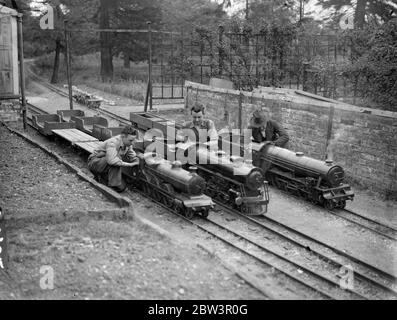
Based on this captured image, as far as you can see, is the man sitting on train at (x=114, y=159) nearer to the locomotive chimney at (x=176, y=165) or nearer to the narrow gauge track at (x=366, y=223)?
the locomotive chimney at (x=176, y=165)

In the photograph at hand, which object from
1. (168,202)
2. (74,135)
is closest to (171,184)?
(168,202)

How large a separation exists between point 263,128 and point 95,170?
4.91 metres

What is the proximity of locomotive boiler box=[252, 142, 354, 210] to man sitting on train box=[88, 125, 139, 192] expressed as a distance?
3.47 meters

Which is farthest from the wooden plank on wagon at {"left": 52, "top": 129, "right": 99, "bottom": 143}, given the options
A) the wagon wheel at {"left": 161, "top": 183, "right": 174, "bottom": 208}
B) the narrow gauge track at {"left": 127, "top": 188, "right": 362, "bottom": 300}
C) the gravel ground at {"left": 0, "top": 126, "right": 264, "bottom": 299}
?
the gravel ground at {"left": 0, "top": 126, "right": 264, "bottom": 299}

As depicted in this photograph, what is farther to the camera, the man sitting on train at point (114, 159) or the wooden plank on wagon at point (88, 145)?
the wooden plank on wagon at point (88, 145)

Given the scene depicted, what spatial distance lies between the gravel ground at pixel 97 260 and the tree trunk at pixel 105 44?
2792 centimetres

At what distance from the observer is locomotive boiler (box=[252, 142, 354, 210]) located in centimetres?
1160

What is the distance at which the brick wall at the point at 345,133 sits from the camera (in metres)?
13.0

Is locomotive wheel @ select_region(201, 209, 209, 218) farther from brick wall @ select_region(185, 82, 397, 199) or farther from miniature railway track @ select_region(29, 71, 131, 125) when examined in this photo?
miniature railway track @ select_region(29, 71, 131, 125)

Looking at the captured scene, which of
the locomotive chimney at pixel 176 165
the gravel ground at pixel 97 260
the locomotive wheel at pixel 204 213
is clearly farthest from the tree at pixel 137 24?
the gravel ground at pixel 97 260

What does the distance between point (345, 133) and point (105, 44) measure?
2612 cm

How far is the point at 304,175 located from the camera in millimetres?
12289

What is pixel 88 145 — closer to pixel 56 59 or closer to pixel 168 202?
pixel 168 202

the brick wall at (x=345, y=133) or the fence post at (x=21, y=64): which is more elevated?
the fence post at (x=21, y=64)
